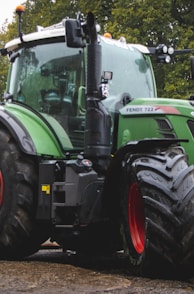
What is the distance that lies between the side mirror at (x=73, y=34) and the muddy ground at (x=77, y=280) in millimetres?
2239

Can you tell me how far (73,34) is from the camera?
243 inches

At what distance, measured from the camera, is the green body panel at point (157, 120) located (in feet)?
19.6

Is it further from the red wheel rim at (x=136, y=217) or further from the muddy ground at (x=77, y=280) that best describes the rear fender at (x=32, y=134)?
the red wheel rim at (x=136, y=217)

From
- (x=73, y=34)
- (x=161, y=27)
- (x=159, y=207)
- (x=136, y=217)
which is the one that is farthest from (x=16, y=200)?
(x=161, y=27)

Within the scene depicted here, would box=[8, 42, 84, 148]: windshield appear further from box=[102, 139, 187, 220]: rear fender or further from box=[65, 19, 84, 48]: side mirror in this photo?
box=[102, 139, 187, 220]: rear fender

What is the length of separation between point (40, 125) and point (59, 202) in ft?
3.55

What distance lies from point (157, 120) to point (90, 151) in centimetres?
78

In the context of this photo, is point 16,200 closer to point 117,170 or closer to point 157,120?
point 117,170

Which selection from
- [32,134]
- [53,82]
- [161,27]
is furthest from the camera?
[161,27]

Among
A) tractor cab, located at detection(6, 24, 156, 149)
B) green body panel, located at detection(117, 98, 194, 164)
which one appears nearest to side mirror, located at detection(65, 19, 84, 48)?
tractor cab, located at detection(6, 24, 156, 149)

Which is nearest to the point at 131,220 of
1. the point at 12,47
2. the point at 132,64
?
the point at 132,64

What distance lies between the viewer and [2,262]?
670 cm

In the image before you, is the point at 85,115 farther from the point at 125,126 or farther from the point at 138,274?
the point at 138,274

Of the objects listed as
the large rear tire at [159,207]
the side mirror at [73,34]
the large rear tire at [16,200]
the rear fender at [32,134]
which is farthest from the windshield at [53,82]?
the large rear tire at [159,207]
